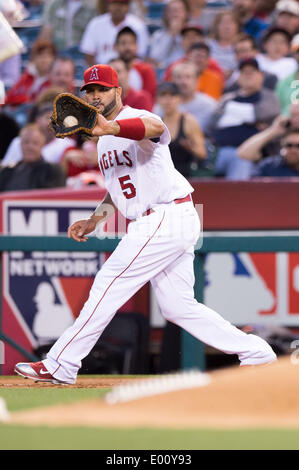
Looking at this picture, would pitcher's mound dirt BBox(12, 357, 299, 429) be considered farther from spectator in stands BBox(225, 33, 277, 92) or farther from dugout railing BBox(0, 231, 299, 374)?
spectator in stands BBox(225, 33, 277, 92)

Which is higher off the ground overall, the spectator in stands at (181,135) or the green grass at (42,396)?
the spectator in stands at (181,135)

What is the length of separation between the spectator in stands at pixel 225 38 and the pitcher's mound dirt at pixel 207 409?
7.07 meters

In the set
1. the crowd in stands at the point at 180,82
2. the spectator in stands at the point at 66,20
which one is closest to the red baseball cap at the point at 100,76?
the crowd in stands at the point at 180,82

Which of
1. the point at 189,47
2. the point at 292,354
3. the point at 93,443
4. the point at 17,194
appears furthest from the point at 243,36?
the point at 93,443

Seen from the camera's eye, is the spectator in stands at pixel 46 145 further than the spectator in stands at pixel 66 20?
No

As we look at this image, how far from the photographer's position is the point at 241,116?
30.5 ft

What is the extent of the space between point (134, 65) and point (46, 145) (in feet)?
4.91

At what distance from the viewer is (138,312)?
7.50m

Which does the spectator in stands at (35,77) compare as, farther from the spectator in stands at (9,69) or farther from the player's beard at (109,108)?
the player's beard at (109,108)

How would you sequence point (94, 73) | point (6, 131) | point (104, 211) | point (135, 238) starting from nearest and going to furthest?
point (94, 73)
point (135, 238)
point (104, 211)
point (6, 131)

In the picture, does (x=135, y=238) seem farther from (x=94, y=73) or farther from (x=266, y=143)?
(x=266, y=143)

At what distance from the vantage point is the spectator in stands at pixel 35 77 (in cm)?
1170

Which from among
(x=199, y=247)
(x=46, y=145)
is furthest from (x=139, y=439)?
(x=46, y=145)

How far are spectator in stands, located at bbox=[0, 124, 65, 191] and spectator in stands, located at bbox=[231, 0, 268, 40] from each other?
3.96 m
